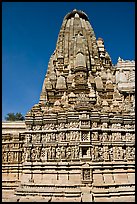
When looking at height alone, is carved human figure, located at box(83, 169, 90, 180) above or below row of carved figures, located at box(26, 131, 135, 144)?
below

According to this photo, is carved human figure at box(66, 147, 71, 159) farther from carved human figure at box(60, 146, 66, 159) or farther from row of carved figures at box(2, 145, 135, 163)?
carved human figure at box(60, 146, 66, 159)

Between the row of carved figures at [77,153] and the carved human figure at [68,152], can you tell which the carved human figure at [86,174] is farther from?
the carved human figure at [68,152]

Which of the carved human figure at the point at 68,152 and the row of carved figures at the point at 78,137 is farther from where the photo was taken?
the row of carved figures at the point at 78,137

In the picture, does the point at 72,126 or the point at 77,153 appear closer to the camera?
the point at 77,153

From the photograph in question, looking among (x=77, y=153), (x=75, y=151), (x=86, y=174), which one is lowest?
(x=86, y=174)

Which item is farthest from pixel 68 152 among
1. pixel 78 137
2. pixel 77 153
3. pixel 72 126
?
pixel 72 126

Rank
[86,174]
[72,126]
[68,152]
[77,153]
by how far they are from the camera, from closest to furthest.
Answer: [86,174] → [77,153] → [68,152] → [72,126]

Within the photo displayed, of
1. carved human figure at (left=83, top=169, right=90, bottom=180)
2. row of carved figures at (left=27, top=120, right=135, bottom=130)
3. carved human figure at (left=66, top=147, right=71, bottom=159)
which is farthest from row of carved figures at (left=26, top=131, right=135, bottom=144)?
carved human figure at (left=83, top=169, right=90, bottom=180)

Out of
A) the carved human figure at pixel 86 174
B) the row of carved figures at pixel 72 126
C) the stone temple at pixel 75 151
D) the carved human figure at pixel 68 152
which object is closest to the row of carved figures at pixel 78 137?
the stone temple at pixel 75 151

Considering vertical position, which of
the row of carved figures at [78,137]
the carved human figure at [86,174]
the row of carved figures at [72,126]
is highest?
the row of carved figures at [72,126]

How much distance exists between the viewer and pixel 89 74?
21359mm

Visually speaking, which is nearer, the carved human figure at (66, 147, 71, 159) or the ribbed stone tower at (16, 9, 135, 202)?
the ribbed stone tower at (16, 9, 135, 202)

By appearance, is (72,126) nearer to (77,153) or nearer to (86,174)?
(77,153)

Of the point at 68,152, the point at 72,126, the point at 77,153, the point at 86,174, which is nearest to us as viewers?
the point at 86,174
